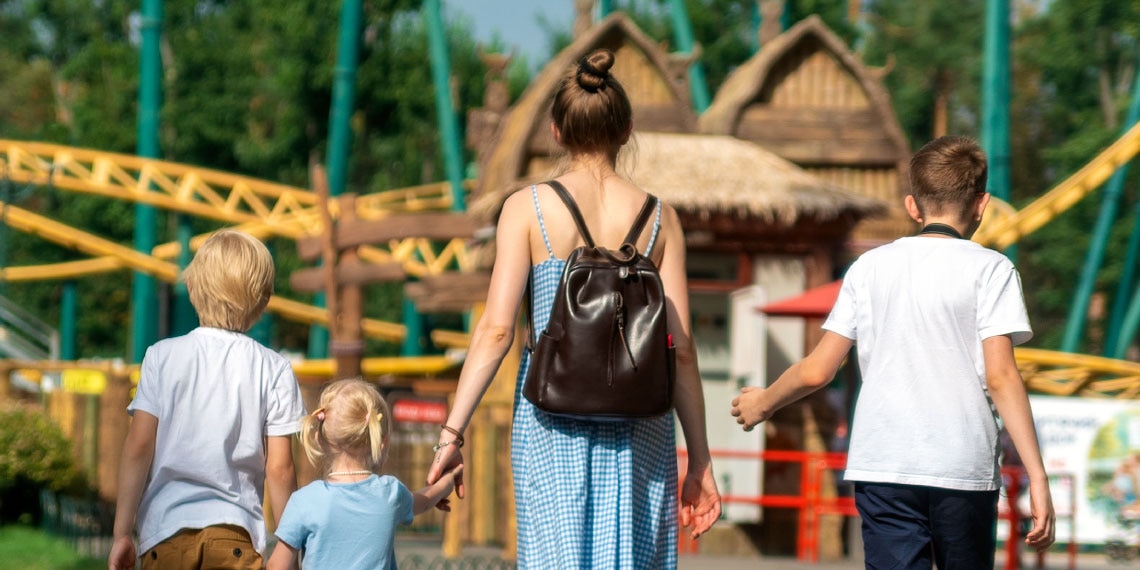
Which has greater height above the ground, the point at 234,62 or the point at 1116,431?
the point at 234,62

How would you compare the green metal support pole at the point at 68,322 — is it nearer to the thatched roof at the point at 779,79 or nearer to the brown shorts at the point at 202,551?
the thatched roof at the point at 779,79

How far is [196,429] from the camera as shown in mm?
4512

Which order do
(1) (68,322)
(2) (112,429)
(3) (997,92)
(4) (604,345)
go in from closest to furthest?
1. (4) (604,345)
2. (2) (112,429)
3. (3) (997,92)
4. (1) (68,322)

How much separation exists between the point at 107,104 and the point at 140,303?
2742 cm

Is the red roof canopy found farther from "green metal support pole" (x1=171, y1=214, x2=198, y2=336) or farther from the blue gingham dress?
"green metal support pole" (x1=171, y1=214, x2=198, y2=336)

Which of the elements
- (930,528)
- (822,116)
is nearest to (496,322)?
(930,528)

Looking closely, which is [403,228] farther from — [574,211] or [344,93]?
[574,211]

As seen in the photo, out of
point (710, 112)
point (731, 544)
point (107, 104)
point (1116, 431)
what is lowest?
point (731, 544)

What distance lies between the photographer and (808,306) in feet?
44.3

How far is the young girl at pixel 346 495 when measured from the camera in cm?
453

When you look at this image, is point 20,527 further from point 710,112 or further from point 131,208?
point 131,208

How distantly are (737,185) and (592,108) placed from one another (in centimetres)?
1048

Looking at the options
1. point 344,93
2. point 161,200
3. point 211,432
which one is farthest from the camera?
point 161,200

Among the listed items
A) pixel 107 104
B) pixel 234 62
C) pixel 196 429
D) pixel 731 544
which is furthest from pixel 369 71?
pixel 196 429
